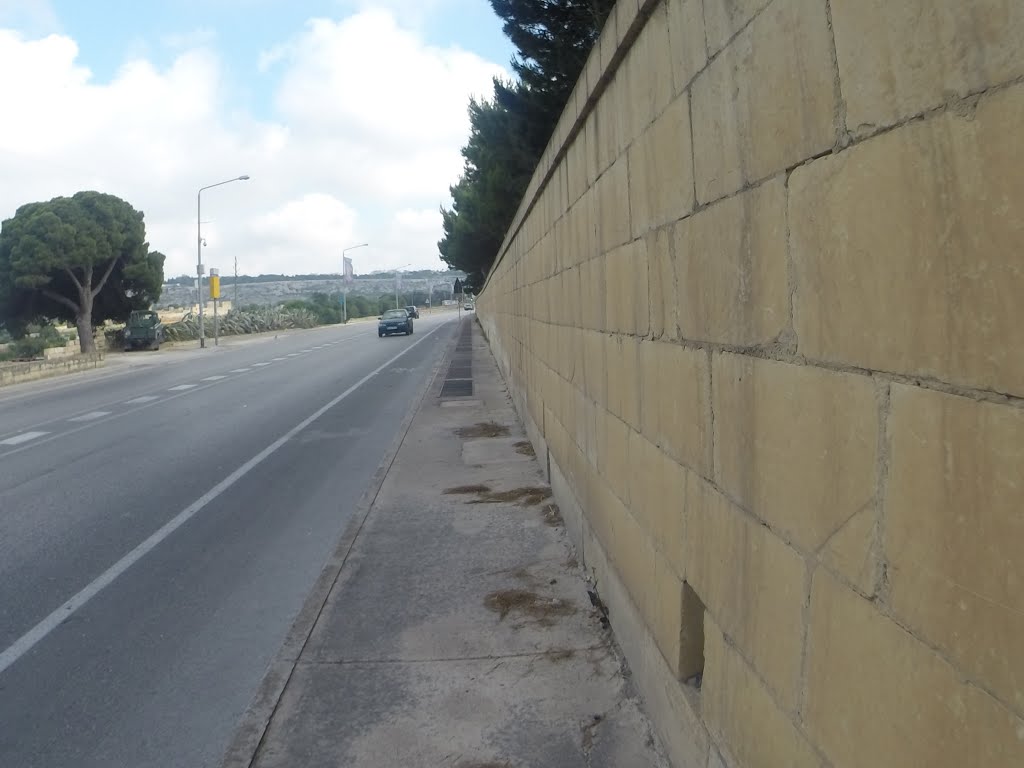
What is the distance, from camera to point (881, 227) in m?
1.76

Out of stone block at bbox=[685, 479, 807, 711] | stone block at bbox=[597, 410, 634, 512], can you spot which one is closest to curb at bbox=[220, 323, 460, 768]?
stone block at bbox=[597, 410, 634, 512]

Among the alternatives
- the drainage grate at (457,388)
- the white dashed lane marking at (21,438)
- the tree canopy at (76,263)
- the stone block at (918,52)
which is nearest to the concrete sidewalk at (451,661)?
the stone block at (918,52)

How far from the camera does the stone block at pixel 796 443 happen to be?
6.17ft

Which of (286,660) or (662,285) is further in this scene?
(286,660)

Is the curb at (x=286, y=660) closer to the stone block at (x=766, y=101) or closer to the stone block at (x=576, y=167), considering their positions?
the stone block at (x=766, y=101)

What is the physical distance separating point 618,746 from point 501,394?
13.9 m

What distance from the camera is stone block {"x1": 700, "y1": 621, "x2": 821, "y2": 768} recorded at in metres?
2.28

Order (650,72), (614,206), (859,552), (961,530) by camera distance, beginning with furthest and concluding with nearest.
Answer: (614,206) < (650,72) < (859,552) < (961,530)

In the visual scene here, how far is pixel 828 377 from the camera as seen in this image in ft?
A: 6.66

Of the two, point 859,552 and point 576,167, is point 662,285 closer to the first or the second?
point 859,552

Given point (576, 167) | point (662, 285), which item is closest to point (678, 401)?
point (662, 285)

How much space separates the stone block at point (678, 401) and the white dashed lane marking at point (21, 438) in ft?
42.1

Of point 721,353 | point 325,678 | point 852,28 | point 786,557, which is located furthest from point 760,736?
point 325,678

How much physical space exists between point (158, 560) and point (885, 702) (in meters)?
6.31
